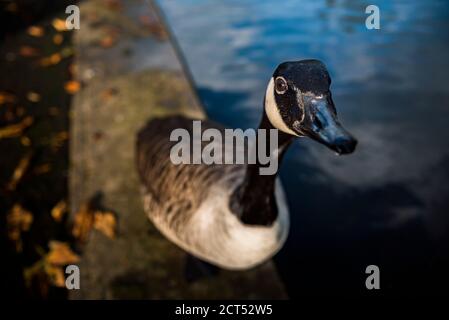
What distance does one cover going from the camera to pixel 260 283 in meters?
3.50

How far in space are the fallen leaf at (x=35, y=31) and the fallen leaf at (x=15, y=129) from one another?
112 inches

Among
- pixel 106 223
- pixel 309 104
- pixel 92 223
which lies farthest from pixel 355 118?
pixel 309 104

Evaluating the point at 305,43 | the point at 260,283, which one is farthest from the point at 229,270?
the point at 305,43

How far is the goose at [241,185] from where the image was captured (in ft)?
6.11

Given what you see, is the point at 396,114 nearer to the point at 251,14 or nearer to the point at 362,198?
the point at 362,198

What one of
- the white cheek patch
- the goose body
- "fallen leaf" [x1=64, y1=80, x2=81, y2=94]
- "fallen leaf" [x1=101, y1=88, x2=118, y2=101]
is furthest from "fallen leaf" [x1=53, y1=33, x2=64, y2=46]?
the white cheek patch

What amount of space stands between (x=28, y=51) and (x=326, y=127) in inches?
288

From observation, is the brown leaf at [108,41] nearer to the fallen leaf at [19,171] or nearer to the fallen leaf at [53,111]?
the fallen leaf at [53,111]

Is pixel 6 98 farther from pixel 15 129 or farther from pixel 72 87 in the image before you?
pixel 72 87

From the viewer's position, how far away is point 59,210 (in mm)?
4586

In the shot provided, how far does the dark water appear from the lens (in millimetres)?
4371

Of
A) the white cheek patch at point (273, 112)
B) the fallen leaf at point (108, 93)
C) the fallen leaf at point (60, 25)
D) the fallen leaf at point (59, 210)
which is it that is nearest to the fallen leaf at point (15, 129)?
the fallen leaf at point (108, 93)

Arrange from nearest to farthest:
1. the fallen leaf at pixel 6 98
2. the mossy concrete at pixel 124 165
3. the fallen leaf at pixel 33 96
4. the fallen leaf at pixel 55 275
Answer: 1. the mossy concrete at pixel 124 165
2. the fallen leaf at pixel 55 275
3. the fallen leaf at pixel 6 98
4. the fallen leaf at pixel 33 96
